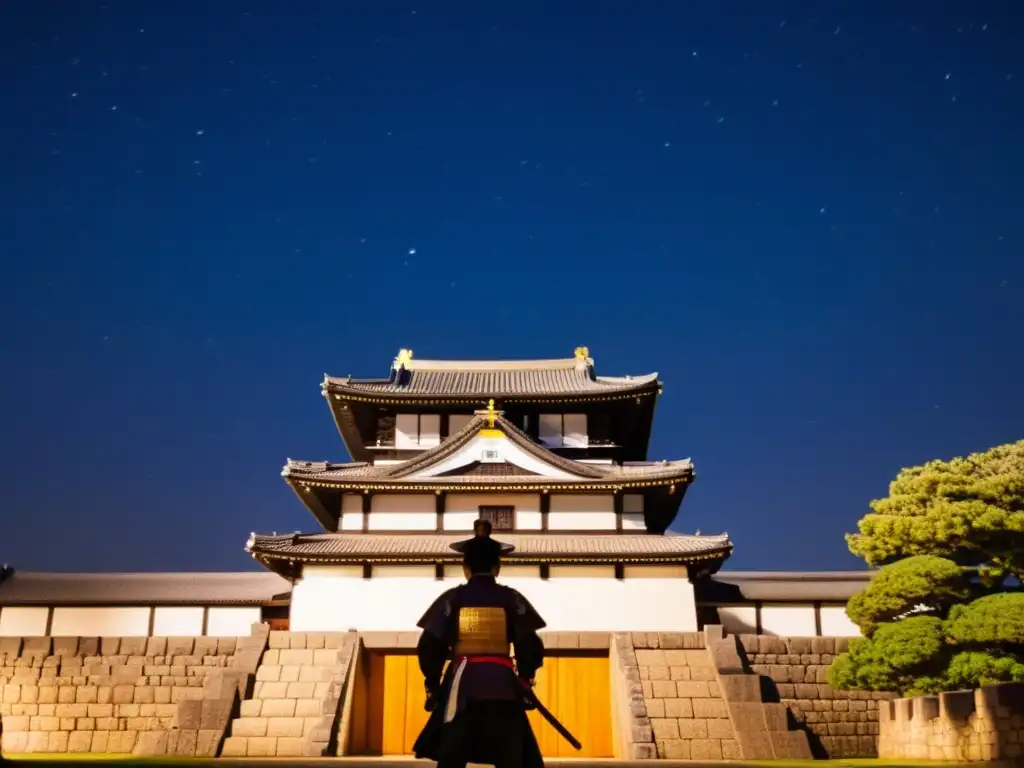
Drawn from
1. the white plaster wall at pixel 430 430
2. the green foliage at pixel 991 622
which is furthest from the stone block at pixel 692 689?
the white plaster wall at pixel 430 430

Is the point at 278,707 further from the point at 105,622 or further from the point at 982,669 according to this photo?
the point at 982,669

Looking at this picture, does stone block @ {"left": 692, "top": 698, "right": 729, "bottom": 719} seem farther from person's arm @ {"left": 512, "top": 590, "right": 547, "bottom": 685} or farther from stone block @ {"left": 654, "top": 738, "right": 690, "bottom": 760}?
person's arm @ {"left": 512, "top": 590, "right": 547, "bottom": 685}

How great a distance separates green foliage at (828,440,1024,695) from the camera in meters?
16.9

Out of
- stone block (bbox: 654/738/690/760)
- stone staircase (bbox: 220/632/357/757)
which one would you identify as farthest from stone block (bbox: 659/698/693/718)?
stone staircase (bbox: 220/632/357/757)

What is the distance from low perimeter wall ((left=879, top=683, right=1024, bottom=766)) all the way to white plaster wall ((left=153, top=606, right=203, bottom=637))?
690 inches

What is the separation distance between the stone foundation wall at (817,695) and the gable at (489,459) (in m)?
6.36

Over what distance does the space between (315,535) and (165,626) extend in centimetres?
512

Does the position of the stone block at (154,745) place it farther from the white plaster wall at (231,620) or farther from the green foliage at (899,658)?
the green foliage at (899,658)

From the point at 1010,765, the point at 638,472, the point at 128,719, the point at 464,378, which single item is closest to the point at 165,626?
the point at 128,719

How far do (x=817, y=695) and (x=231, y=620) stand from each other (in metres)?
15.2

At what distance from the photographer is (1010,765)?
15.5 meters

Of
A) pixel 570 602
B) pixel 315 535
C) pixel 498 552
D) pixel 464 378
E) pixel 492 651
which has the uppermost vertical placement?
pixel 464 378

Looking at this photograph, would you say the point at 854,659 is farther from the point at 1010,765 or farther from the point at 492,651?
the point at 492,651

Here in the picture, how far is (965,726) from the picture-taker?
16.8m
